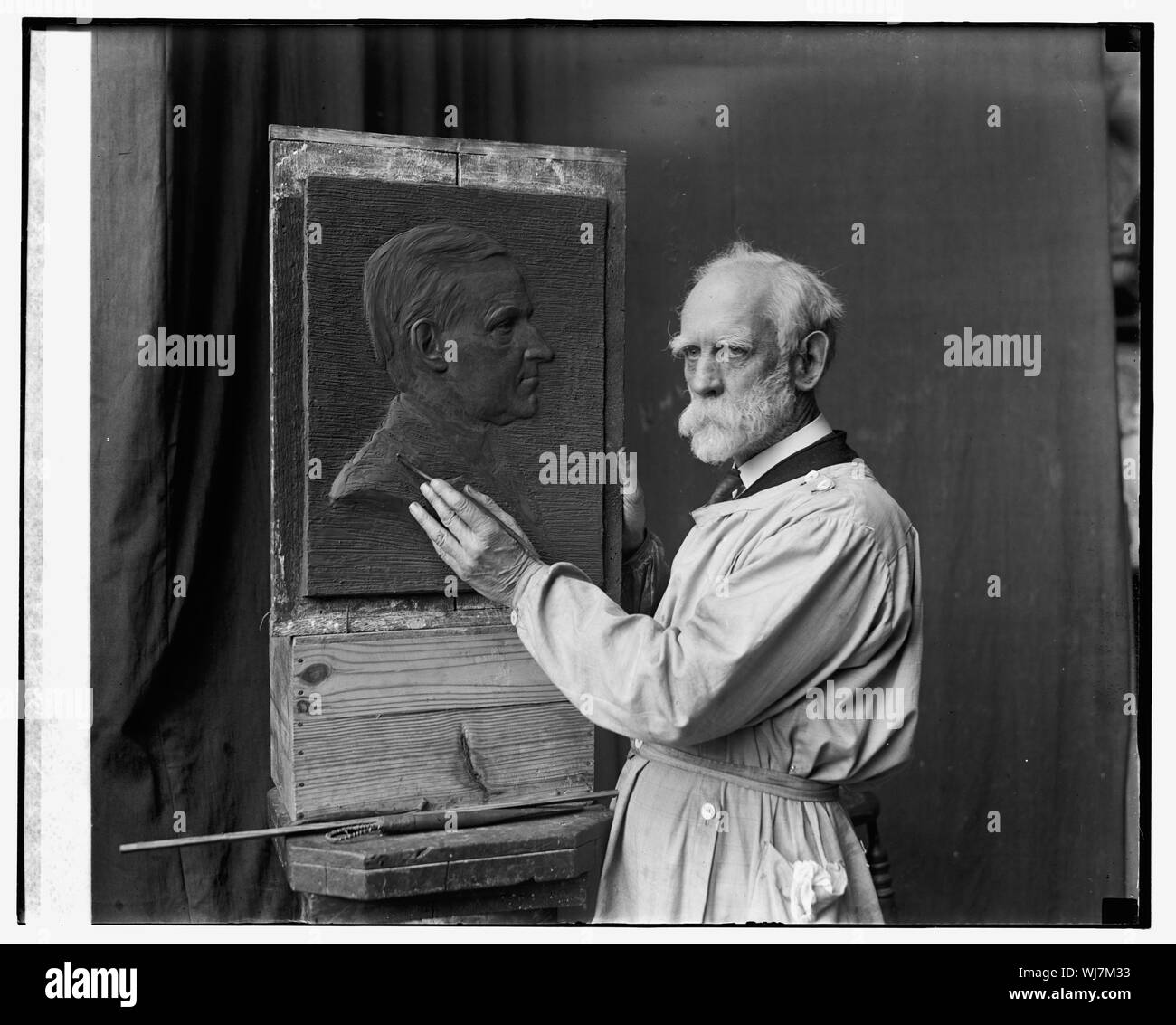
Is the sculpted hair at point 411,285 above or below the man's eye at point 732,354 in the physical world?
above

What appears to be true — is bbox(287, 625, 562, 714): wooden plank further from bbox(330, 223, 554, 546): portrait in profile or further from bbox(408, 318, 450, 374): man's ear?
bbox(408, 318, 450, 374): man's ear

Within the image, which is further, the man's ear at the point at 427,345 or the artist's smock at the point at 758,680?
the man's ear at the point at 427,345

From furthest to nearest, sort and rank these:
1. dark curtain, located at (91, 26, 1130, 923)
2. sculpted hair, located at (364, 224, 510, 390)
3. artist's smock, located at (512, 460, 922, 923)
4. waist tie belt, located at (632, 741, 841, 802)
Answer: dark curtain, located at (91, 26, 1130, 923) < sculpted hair, located at (364, 224, 510, 390) < waist tie belt, located at (632, 741, 841, 802) < artist's smock, located at (512, 460, 922, 923)

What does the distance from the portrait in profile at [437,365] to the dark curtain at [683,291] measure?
371 millimetres

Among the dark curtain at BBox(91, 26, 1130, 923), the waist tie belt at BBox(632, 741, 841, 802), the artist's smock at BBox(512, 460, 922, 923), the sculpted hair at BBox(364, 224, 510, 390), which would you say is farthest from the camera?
the dark curtain at BBox(91, 26, 1130, 923)

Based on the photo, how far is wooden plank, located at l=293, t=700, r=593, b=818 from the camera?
2.38m

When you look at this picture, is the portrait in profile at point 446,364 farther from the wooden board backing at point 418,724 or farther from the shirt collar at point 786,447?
the shirt collar at point 786,447

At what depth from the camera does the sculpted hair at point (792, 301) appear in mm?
2354

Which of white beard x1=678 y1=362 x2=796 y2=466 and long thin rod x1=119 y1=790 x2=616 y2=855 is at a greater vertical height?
white beard x1=678 y1=362 x2=796 y2=466

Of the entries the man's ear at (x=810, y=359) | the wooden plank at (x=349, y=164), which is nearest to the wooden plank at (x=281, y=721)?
the wooden plank at (x=349, y=164)

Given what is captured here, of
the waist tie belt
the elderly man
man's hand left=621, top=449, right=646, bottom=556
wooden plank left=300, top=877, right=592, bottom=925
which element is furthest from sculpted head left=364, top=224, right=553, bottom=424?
wooden plank left=300, top=877, right=592, bottom=925

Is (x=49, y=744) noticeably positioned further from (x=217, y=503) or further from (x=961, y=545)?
(x=961, y=545)

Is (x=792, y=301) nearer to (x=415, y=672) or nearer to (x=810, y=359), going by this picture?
(x=810, y=359)
